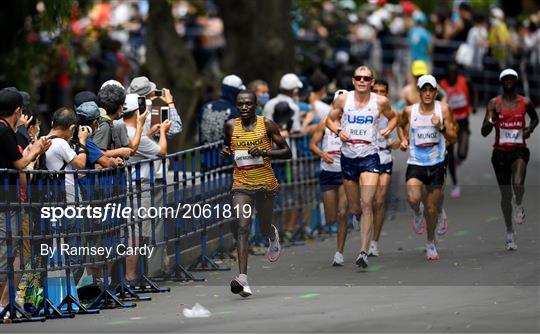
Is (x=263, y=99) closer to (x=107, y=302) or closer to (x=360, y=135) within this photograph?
(x=360, y=135)

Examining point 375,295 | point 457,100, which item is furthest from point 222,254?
point 457,100

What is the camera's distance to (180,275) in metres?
17.1

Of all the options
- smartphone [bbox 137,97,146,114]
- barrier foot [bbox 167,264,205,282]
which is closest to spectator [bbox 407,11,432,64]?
barrier foot [bbox 167,264,205,282]

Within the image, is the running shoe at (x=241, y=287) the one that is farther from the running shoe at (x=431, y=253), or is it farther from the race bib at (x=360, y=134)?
A: the running shoe at (x=431, y=253)

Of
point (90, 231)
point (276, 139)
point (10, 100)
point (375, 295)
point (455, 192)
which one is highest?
point (10, 100)

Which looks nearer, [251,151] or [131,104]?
[251,151]

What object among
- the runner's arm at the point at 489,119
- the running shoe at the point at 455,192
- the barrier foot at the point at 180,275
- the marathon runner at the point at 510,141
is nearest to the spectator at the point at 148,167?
the barrier foot at the point at 180,275

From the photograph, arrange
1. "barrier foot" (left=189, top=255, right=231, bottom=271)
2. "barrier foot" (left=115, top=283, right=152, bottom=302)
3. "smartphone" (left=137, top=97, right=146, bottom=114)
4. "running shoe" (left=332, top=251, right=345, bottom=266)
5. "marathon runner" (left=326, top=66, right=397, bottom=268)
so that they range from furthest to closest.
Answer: "barrier foot" (left=189, top=255, right=231, bottom=271)
"running shoe" (left=332, top=251, right=345, bottom=266)
"marathon runner" (left=326, top=66, right=397, bottom=268)
"smartphone" (left=137, top=97, right=146, bottom=114)
"barrier foot" (left=115, top=283, right=152, bottom=302)

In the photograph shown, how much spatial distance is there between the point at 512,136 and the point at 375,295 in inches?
148

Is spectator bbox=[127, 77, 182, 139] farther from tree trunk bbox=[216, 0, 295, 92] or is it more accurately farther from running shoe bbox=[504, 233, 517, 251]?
tree trunk bbox=[216, 0, 295, 92]

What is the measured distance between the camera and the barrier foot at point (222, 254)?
18.5 m

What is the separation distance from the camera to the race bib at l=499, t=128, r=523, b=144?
60.2 ft

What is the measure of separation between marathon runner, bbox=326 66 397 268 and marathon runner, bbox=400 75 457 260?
20.2 inches

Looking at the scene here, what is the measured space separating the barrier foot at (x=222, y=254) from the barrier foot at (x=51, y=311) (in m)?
3.96
